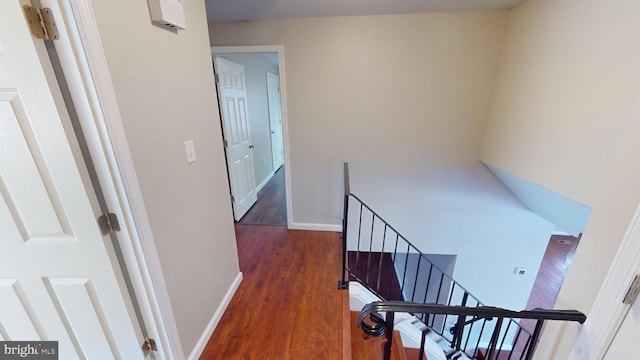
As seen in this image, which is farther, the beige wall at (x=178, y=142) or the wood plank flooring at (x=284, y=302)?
the wood plank flooring at (x=284, y=302)

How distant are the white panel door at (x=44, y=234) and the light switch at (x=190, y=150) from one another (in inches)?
18.3

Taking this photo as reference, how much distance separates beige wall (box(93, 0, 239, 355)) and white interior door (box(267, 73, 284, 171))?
2.89 meters

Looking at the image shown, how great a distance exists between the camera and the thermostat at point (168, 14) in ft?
3.24

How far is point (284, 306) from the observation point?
67.4 inches

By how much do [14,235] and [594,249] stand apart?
222 centimetres

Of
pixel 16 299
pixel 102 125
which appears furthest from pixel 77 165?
pixel 16 299

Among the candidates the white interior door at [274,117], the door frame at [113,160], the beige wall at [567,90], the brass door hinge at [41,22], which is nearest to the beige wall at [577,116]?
the beige wall at [567,90]

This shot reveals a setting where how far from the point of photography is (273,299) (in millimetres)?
1775

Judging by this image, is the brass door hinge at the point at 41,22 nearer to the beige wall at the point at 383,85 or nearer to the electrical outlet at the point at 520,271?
the beige wall at the point at 383,85

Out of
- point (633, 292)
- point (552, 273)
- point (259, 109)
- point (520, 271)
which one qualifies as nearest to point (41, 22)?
point (633, 292)

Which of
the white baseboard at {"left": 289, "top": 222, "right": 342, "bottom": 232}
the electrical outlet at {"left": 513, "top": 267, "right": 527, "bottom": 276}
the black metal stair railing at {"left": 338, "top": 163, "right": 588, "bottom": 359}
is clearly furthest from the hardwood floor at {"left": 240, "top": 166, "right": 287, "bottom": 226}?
the electrical outlet at {"left": 513, "top": 267, "right": 527, "bottom": 276}

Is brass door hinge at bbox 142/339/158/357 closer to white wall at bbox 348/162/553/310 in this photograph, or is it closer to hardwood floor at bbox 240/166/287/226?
hardwood floor at bbox 240/166/287/226

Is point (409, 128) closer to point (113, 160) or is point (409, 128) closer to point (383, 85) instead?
point (383, 85)

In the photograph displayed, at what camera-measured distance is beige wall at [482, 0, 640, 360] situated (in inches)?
33.0
